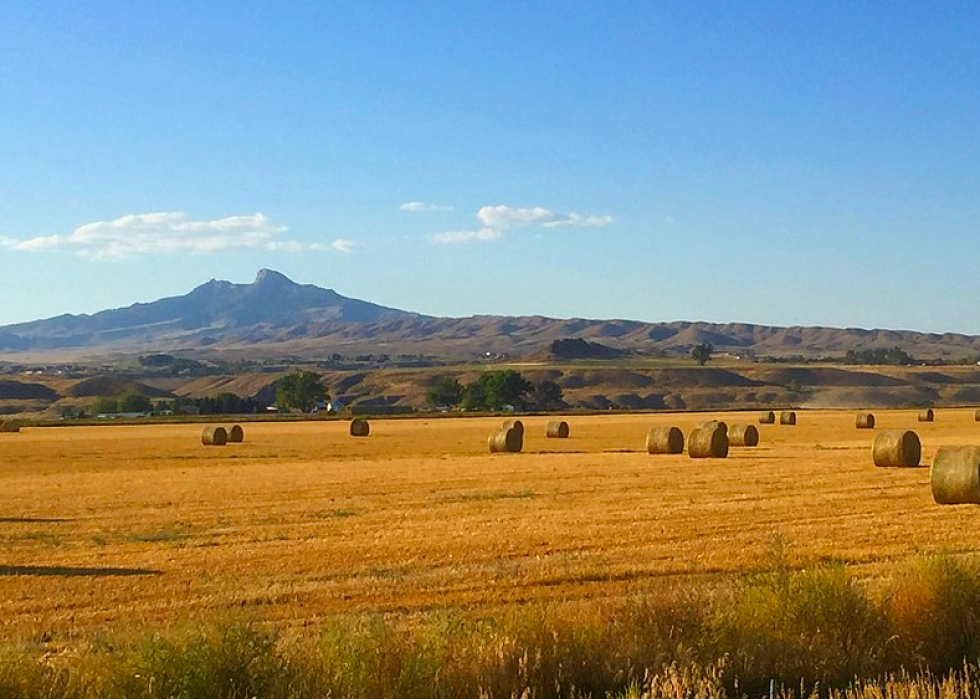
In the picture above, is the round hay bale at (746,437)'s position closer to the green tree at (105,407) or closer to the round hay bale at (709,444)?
the round hay bale at (709,444)

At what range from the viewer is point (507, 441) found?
137 ft

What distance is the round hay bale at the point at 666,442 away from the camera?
1492 inches

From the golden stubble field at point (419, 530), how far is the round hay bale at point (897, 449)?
1.27 meters

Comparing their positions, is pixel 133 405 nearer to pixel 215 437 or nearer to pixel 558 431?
pixel 215 437

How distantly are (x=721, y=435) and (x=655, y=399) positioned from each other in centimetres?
8835

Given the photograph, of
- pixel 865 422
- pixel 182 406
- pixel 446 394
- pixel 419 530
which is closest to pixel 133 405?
pixel 182 406

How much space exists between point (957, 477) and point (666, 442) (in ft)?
54.1

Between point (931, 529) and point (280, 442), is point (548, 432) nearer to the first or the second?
point (280, 442)

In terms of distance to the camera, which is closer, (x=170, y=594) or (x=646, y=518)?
(x=170, y=594)

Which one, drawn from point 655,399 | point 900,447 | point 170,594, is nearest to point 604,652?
point 170,594

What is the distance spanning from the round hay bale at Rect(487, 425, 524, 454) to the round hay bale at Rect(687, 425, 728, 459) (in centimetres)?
764

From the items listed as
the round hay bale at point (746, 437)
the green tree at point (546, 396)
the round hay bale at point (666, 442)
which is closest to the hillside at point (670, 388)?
the green tree at point (546, 396)

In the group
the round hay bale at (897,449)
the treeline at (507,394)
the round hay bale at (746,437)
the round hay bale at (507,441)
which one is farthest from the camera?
the treeline at (507,394)

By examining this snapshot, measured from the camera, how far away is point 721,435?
3547 cm
